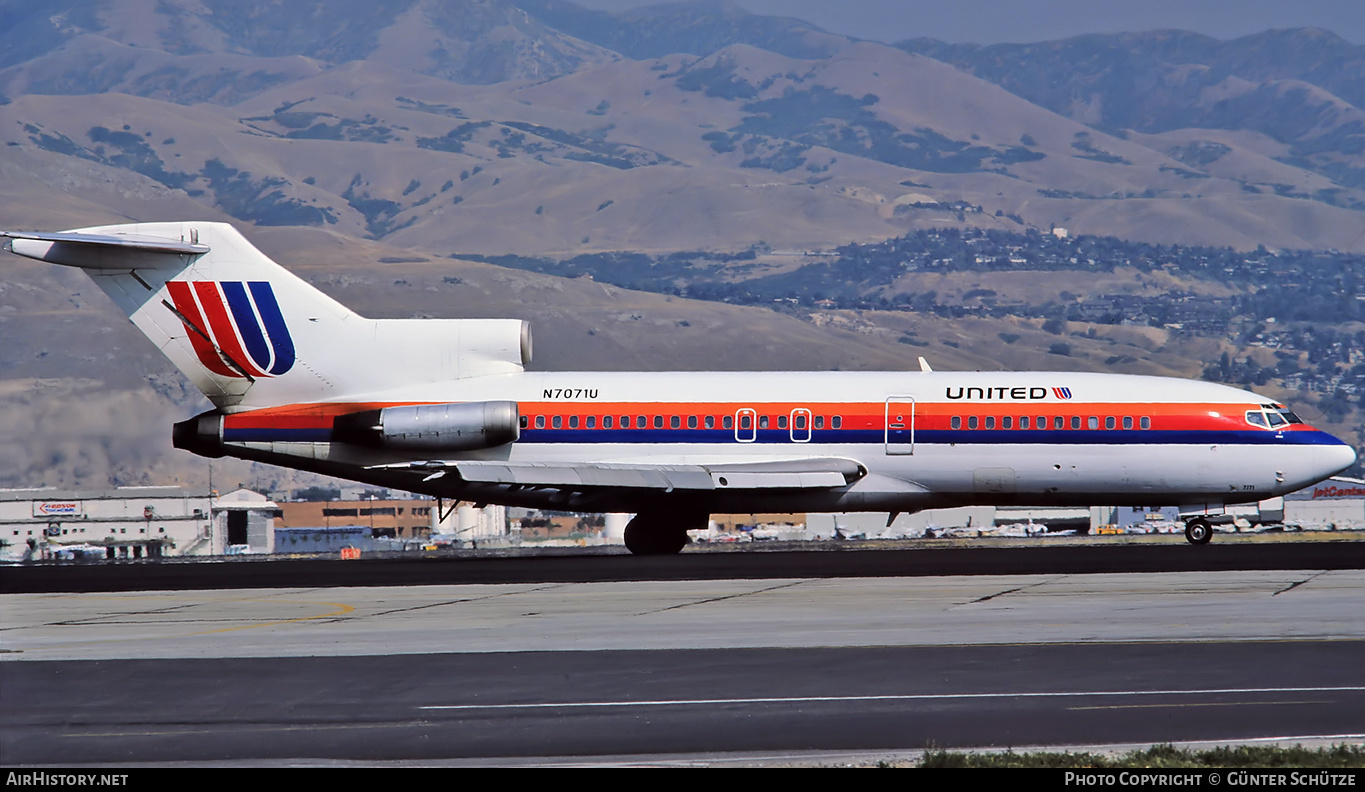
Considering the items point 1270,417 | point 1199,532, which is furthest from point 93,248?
point 1270,417

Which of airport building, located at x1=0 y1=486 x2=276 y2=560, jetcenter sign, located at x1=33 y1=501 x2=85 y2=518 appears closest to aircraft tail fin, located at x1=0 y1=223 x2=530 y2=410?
airport building, located at x1=0 y1=486 x2=276 y2=560

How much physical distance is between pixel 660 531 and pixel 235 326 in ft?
37.8

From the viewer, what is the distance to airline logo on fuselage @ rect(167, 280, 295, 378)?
41875 millimetres

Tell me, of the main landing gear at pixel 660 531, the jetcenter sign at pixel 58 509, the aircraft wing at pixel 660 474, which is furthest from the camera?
the jetcenter sign at pixel 58 509

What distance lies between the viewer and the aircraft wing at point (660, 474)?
38219 mm

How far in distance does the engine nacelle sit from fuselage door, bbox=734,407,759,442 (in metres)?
5.20

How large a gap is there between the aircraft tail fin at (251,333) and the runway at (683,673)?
15.5 metres

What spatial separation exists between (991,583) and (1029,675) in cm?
1130

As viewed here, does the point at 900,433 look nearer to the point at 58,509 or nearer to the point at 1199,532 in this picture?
the point at 1199,532

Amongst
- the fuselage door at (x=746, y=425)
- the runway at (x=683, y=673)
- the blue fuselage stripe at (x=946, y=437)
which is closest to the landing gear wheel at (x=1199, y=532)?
the blue fuselage stripe at (x=946, y=437)

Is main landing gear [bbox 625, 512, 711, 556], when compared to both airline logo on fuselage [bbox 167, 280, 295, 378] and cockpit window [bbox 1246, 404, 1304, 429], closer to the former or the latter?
airline logo on fuselage [bbox 167, 280, 295, 378]

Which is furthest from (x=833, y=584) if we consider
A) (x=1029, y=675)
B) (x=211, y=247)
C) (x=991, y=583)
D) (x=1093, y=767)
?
(x=211, y=247)

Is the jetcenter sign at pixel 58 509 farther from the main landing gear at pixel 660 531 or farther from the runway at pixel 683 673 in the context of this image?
the runway at pixel 683 673
